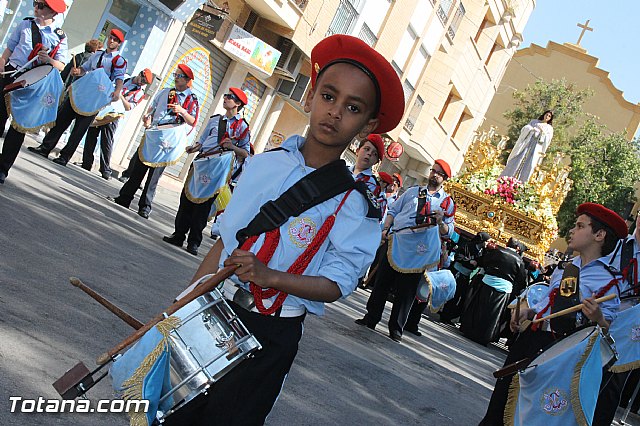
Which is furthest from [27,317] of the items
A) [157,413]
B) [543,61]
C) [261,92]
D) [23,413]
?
[543,61]

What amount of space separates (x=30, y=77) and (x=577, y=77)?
179ft

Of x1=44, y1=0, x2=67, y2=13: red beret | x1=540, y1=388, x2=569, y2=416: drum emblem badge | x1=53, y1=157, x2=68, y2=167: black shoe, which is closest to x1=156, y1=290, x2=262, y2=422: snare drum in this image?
x1=540, y1=388, x2=569, y2=416: drum emblem badge

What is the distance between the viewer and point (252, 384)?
2879mm

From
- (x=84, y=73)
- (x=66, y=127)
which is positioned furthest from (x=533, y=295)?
(x=66, y=127)

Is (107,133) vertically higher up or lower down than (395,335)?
higher up

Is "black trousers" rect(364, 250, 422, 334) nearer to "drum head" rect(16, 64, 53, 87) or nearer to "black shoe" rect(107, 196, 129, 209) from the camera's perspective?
"black shoe" rect(107, 196, 129, 209)

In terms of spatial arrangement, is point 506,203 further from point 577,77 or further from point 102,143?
point 577,77

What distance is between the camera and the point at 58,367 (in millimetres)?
4406

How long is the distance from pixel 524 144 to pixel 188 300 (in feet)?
62.6

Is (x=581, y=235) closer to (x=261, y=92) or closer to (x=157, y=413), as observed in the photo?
(x=157, y=413)

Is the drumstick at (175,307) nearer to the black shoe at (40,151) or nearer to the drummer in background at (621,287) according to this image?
the drummer in background at (621,287)

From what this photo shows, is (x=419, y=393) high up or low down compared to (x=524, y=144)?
down

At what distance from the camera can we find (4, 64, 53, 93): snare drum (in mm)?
8641

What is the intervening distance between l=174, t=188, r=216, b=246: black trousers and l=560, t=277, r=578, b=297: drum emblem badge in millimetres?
5551
